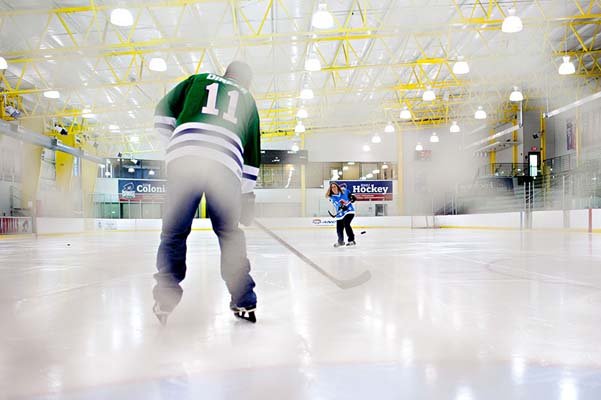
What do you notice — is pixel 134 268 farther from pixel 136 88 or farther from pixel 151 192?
pixel 151 192

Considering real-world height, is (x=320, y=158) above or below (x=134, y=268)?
above

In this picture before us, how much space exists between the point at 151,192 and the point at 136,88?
18.6ft

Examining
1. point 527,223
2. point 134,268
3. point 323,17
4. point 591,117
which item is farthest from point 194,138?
point 591,117

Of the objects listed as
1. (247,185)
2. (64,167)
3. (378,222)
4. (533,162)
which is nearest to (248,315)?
(247,185)

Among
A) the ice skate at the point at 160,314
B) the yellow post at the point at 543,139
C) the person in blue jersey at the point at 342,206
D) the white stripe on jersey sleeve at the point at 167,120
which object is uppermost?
the yellow post at the point at 543,139

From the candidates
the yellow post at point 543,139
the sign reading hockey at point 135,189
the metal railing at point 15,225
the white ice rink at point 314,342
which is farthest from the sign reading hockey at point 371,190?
the white ice rink at point 314,342

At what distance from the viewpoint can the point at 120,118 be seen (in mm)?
22156

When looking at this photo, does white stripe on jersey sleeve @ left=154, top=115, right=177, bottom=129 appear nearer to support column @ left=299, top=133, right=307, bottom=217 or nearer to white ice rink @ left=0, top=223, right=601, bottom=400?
white ice rink @ left=0, top=223, right=601, bottom=400

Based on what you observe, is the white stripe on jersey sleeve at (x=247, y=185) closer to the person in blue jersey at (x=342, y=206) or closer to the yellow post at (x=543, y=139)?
the person in blue jersey at (x=342, y=206)

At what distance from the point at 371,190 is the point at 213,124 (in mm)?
21006

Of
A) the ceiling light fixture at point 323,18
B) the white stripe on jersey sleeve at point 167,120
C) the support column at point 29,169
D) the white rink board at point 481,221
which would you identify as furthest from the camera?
the support column at point 29,169

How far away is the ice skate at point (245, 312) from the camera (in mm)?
2205

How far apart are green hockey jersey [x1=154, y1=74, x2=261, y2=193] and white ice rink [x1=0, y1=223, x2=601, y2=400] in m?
0.76

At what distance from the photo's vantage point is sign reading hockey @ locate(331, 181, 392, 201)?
22562mm
